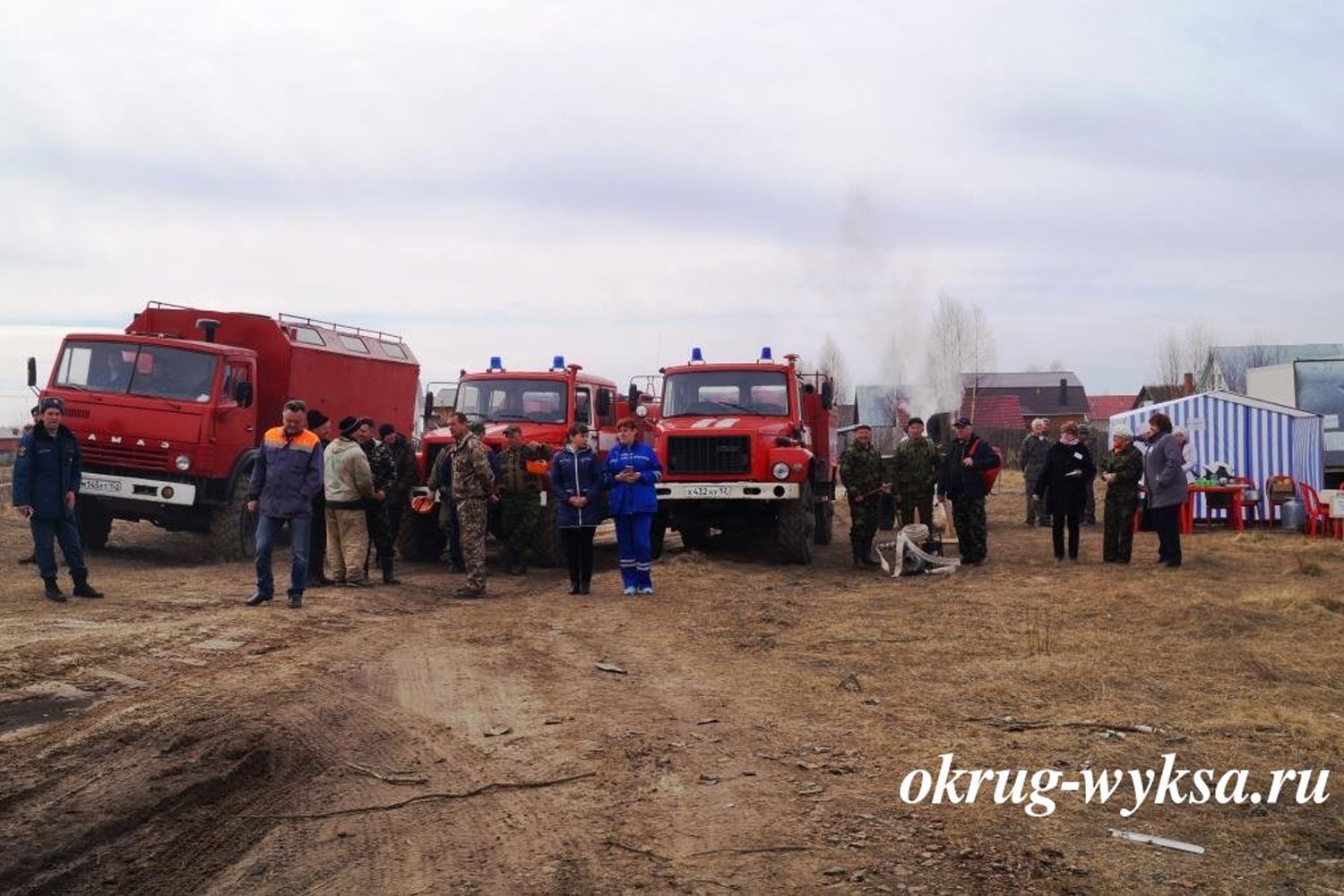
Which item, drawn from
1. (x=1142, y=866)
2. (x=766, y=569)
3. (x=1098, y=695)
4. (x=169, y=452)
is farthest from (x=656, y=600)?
(x=1142, y=866)

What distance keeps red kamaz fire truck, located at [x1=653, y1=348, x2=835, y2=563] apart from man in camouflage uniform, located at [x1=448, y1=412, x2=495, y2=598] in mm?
3209

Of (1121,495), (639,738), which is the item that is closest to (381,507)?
(639,738)

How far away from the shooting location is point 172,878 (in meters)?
4.31

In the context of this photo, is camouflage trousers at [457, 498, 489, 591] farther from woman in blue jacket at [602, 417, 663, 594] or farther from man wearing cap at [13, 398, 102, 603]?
man wearing cap at [13, 398, 102, 603]

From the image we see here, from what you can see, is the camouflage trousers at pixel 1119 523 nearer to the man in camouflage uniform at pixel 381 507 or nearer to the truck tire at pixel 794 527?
the truck tire at pixel 794 527

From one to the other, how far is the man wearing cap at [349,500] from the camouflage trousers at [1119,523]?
27.8ft

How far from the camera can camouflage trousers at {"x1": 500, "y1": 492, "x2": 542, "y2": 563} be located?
13.9 meters

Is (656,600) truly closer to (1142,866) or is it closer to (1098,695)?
(1098,695)

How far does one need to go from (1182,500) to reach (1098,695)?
7315mm

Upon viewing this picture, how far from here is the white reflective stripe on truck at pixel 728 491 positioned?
570 inches

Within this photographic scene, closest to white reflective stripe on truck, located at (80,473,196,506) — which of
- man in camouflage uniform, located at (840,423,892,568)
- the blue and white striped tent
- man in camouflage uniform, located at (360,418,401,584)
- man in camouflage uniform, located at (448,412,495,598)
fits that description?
man in camouflage uniform, located at (360,418,401,584)

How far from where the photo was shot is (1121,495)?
1433 centimetres

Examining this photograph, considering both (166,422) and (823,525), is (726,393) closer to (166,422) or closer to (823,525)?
(823,525)

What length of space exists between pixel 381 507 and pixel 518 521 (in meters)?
1.73
